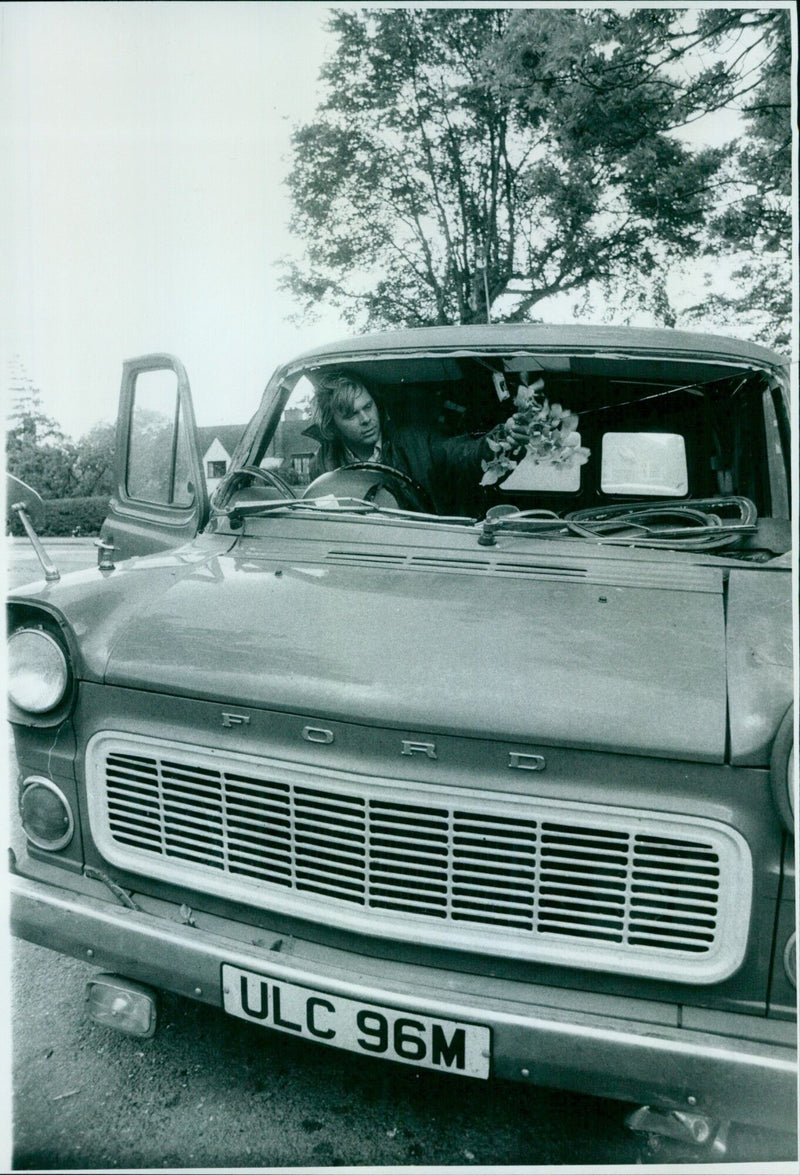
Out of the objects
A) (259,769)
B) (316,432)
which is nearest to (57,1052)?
(259,769)

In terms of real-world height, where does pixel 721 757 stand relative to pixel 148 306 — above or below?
below

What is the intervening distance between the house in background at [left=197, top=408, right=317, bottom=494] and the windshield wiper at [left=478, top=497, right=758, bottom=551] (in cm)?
77

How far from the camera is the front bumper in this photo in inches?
53.7

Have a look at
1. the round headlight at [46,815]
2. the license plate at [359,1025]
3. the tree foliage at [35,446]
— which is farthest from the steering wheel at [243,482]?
the license plate at [359,1025]

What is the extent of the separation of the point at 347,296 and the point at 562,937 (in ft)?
8.69

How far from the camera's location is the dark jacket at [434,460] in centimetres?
252

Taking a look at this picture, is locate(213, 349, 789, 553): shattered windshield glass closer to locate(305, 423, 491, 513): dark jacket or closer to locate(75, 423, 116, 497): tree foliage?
locate(305, 423, 491, 513): dark jacket

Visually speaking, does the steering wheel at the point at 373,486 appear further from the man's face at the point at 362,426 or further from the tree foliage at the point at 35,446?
the tree foliage at the point at 35,446

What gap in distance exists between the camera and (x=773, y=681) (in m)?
1.46

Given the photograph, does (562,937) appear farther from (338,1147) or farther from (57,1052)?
(57,1052)

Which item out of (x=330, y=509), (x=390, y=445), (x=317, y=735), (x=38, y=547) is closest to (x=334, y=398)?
(x=390, y=445)

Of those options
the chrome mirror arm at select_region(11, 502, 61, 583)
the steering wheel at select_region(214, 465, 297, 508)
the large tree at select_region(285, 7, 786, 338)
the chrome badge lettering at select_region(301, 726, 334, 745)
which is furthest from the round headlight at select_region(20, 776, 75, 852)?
the large tree at select_region(285, 7, 786, 338)

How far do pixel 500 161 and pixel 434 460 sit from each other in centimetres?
313

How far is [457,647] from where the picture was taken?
1630 millimetres
